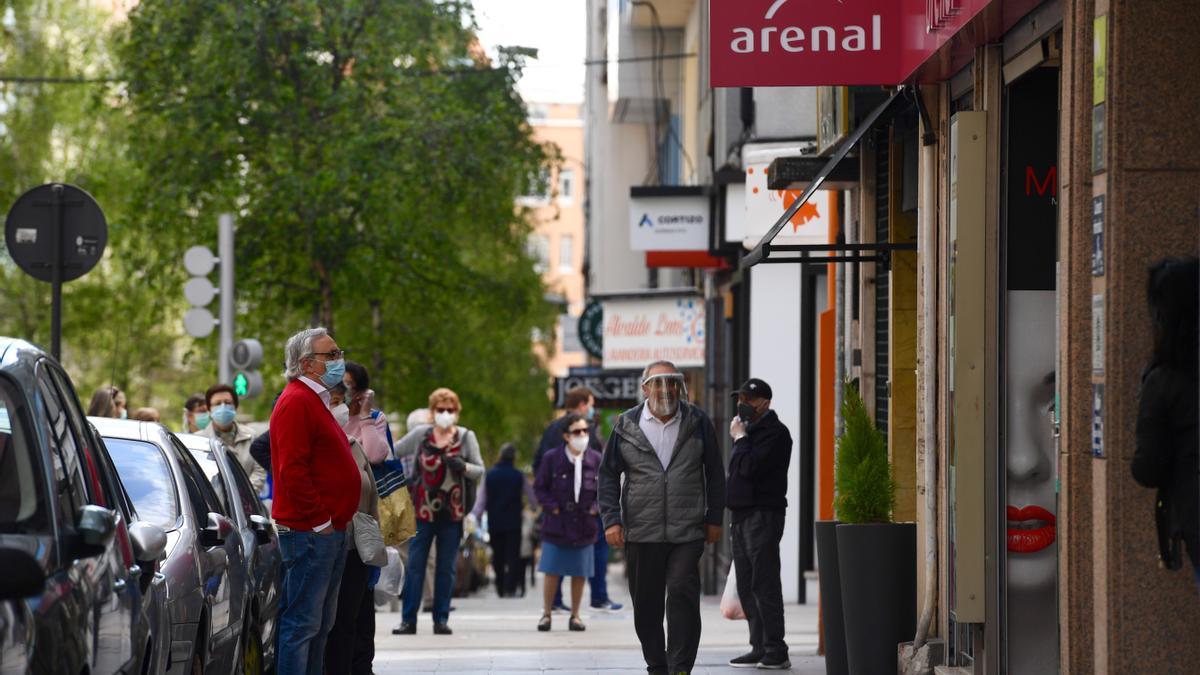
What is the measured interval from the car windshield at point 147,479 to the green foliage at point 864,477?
362 cm

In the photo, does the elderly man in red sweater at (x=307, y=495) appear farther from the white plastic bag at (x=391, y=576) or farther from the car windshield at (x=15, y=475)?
the car windshield at (x=15, y=475)

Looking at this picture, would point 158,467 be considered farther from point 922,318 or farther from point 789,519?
point 789,519

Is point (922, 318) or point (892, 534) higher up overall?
point (922, 318)

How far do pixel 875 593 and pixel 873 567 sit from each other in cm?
14

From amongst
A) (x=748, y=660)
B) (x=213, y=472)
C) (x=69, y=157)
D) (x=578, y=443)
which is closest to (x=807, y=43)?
(x=213, y=472)

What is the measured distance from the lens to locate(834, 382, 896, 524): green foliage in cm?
1127

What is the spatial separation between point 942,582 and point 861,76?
2.59 metres

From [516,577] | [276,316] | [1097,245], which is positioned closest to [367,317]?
[276,316]

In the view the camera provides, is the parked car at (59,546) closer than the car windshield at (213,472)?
Yes

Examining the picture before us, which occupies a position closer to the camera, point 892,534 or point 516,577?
point 892,534

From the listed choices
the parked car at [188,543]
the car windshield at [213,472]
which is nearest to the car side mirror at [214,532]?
the parked car at [188,543]

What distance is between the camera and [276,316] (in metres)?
37.1

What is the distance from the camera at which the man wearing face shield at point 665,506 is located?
11.9 meters

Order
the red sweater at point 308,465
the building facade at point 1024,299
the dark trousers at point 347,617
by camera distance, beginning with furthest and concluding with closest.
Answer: the dark trousers at point 347,617
the red sweater at point 308,465
the building facade at point 1024,299
